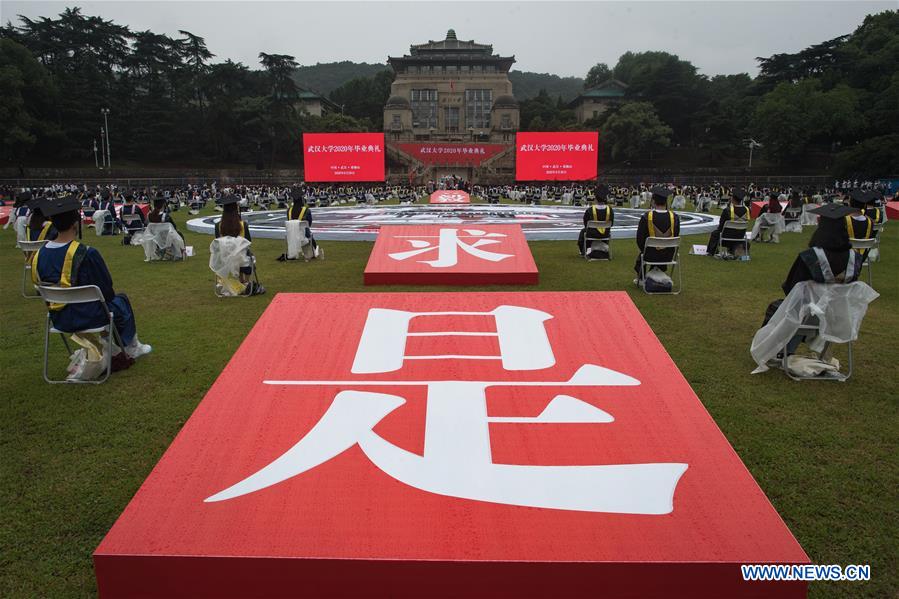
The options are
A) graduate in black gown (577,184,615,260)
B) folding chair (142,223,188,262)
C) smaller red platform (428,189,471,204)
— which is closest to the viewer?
graduate in black gown (577,184,615,260)

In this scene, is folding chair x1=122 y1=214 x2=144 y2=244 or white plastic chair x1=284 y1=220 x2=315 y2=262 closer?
white plastic chair x1=284 y1=220 x2=315 y2=262

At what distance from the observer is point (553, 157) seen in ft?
89.8

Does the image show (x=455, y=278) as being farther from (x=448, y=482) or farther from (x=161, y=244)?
(x=161, y=244)

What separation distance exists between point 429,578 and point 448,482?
1.34 feet

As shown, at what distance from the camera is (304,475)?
7.27 ft

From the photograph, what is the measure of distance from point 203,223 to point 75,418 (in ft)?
47.3

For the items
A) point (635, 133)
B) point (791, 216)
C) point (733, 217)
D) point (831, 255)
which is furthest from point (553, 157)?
point (635, 133)

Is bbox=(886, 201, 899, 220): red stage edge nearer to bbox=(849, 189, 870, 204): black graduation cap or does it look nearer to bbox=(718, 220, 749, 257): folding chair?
bbox=(718, 220, 749, 257): folding chair

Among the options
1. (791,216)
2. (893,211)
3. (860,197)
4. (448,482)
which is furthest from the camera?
(893,211)

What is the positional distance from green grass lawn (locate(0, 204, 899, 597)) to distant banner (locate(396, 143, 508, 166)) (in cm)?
4229

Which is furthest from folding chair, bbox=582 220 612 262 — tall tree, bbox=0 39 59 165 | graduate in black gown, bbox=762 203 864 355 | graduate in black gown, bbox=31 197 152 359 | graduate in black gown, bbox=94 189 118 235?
tall tree, bbox=0 39 59 165

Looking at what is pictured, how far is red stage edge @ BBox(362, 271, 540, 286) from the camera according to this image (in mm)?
7570

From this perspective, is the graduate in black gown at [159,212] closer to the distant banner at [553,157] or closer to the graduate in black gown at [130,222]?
the graduate in black gown at [130,222]

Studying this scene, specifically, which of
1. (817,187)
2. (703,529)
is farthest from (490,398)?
(817,187)
